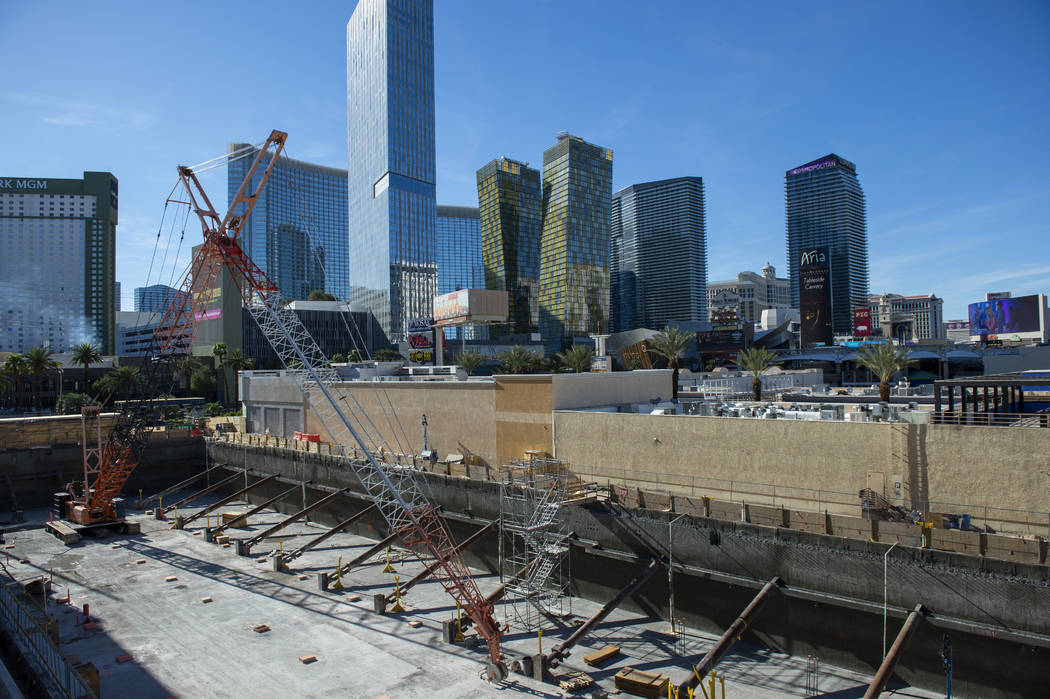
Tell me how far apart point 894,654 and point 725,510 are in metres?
8.46

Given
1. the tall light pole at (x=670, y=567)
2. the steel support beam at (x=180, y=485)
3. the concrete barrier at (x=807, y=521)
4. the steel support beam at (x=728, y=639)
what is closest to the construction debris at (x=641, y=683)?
the steel support beam at (x=728, y=639)

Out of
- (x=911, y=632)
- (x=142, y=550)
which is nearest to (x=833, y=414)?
(x=911, y=632)

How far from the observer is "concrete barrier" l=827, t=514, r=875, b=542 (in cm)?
2280

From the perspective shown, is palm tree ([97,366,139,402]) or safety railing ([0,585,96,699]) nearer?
safety railing ([0,585,96,699])

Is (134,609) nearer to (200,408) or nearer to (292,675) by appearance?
(292,675)

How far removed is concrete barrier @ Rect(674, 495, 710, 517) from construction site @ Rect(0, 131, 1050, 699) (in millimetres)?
133

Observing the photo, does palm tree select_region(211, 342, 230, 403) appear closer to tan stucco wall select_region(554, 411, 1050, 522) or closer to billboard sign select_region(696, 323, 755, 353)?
tan stucco wall select_region(554, 411, 1050, 522)

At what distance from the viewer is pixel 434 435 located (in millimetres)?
47344

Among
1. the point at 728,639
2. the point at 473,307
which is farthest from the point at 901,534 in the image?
the point at 473,307

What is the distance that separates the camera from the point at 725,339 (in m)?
162

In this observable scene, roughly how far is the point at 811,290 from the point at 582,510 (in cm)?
14384

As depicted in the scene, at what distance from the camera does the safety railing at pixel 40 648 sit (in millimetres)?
17031

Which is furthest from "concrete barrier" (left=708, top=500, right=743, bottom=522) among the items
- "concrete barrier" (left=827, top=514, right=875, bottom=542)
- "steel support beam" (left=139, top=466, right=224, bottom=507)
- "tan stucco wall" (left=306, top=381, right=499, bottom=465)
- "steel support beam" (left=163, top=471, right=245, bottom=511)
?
"steel support beam" (left=139, top=466, right=224, bottom=507)

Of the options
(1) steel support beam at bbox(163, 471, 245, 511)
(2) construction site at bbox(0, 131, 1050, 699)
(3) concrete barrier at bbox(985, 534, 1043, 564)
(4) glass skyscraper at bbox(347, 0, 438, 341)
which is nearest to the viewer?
(3) concrete barrier at bbox(985, 534, 1043, 564)
